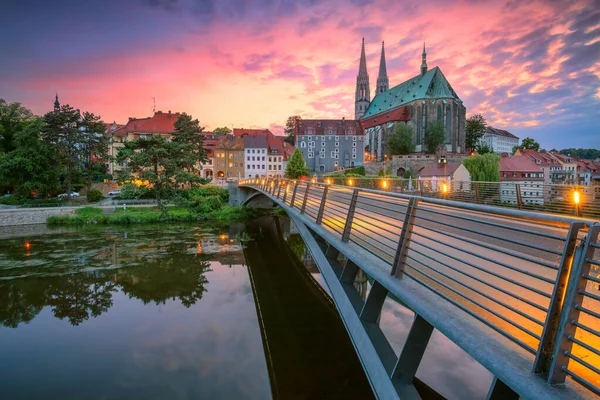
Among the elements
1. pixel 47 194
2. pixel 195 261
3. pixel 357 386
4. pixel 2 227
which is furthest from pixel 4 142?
pixel 357 386

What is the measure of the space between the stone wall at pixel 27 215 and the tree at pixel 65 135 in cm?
554

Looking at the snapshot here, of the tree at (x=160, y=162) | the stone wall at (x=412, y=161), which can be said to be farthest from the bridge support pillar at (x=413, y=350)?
the stone wall at (x=412, y=161)

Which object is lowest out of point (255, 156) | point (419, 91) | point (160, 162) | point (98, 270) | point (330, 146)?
point (98, 270)

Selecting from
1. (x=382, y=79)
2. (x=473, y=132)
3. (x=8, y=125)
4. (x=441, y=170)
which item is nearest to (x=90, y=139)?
(x=8, y=125)

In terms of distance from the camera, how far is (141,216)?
33.7m

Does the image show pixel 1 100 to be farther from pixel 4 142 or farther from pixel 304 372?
pixel 304 372

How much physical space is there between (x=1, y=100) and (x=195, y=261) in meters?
54.8

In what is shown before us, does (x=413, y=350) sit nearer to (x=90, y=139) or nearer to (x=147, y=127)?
(x=90, y=139)

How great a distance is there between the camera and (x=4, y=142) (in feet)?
159

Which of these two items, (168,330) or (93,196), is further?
(93,196)

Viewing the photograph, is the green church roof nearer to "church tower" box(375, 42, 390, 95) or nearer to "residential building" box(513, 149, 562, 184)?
"church tower" box(375, 42, 390, 95)

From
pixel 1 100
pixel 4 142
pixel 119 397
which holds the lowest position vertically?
pixel 119 397

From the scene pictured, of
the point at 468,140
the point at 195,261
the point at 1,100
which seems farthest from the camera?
the point at 468,140

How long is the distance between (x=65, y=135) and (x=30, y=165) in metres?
5.37
